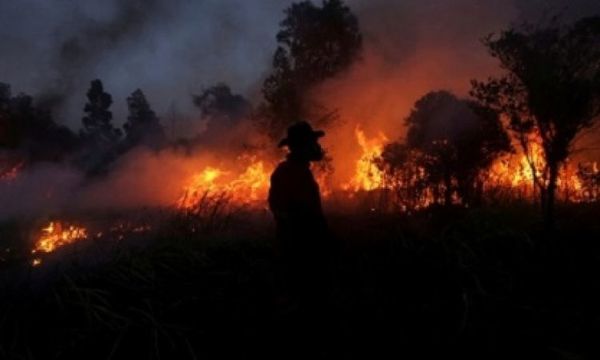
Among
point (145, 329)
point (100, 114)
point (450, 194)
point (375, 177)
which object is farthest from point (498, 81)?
point (100, 114)

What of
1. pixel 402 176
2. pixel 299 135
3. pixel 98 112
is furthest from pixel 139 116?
pixel 299 135

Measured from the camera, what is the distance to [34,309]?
495cm

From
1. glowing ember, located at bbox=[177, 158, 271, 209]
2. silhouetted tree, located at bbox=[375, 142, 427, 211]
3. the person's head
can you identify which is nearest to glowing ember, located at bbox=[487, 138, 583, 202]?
silhouetted tree, located at bbox=[375, 142, 427, 211]

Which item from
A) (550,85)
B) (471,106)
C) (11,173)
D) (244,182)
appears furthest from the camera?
(11,173)

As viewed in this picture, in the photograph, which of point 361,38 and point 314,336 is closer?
point 314,336

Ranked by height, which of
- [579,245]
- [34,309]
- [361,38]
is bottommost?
[34,309]

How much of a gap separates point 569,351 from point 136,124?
56167mm

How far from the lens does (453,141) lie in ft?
45.4

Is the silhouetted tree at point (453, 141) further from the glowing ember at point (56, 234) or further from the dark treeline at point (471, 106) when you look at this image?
the glowing ember at point (56, 234)

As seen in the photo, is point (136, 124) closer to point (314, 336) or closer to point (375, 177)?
point (375, 177)

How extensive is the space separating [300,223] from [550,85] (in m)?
6.63

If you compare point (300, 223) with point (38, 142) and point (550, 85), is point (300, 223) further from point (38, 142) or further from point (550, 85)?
point (38, 142)

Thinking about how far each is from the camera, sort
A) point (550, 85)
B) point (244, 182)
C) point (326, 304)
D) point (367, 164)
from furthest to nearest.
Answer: point (244, 182) → point (367, 164) → point (550, 85) → point (326, 304)

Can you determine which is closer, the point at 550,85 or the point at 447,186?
the point at 550,85
